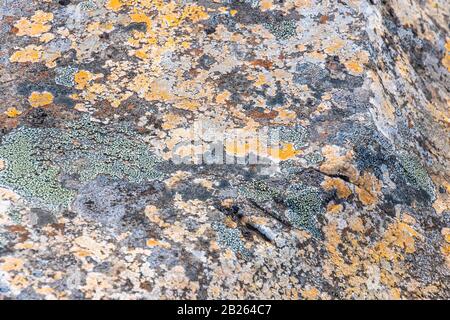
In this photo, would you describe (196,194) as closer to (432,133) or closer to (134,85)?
(134,85)

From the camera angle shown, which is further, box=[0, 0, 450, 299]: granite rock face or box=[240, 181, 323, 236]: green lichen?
box=[240, 181, 323, 236]: green lichen

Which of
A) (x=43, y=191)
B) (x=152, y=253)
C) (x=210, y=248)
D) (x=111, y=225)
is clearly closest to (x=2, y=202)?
(x=43, y=191)

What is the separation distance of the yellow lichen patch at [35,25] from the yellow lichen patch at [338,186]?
7.52 ft

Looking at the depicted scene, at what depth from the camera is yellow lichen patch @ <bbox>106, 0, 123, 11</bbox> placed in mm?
4746

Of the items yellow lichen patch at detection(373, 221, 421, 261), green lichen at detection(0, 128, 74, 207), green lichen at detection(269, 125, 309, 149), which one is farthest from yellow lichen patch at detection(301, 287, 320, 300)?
green lichen at detection(0, 128, 74, 207)

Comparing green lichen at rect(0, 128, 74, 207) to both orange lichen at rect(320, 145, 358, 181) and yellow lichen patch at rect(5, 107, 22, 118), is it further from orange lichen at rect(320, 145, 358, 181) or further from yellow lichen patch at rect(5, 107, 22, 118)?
orange lichen at rect(320, 145, 358, 181)

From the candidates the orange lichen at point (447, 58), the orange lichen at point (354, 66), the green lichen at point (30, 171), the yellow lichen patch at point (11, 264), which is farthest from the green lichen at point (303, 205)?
the orange lichen at point (447, 58)

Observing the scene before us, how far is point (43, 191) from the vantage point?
3602 millimetres

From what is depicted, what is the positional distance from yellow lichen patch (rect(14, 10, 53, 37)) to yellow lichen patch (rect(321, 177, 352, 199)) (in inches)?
90.3

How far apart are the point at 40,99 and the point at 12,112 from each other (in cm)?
20

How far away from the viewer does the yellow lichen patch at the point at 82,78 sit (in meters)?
4.29

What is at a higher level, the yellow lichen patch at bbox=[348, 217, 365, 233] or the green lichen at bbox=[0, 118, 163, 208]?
the yellow lichen patch at bbox=[348, 217, 365, 233]

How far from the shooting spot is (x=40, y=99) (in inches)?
165

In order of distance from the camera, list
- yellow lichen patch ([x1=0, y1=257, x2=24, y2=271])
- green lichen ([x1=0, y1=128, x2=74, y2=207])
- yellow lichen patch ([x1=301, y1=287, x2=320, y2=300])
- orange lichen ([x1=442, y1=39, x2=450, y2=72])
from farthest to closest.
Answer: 1. orange lichen ([x1=442, y1=39, x2=450, y2=72])
2. green lichen ([x1=0, y1=128, x2=74, y2=207])
3. yellow lichen patch ([x1=301, y1=287, x2=320, y2=300])
4. yellow lichen patch ([x1=0, y1=257, x2=24, y2=271])
